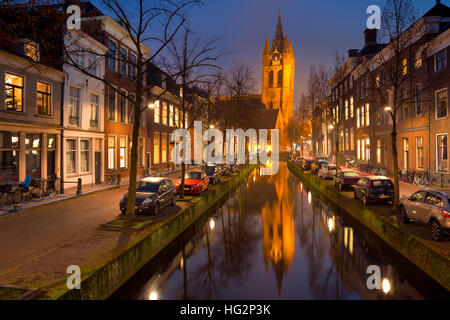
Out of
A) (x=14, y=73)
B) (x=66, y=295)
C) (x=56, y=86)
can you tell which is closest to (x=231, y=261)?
(x=66, y=295)

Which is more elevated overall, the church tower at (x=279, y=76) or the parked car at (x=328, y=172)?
the church tower at (x=279, y=76)

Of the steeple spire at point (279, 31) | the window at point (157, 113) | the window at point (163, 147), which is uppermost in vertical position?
the steeple spire at point (279, 31)

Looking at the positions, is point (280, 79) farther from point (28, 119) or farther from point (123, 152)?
point (28, 119)

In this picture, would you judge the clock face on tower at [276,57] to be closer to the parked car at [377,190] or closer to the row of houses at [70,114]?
the row of houses at [70,114]

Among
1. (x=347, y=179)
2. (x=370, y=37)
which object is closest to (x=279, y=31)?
(x=370, y=37)

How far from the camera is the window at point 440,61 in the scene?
70.4 ft

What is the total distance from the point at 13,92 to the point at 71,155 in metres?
6.15

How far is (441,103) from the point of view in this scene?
22.4m

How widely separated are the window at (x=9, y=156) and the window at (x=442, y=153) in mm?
27260

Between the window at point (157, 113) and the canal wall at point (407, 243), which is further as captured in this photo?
the window at point (157, 113)

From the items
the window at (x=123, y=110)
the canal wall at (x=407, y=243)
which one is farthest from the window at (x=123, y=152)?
the canal wall at (x=407, y=243)

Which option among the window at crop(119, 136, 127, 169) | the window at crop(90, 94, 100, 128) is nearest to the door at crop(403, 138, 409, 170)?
the window at crop(119, 136, 127, 169)
